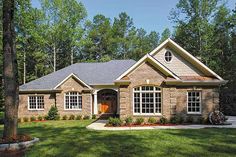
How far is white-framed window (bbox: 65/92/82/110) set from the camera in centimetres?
2700

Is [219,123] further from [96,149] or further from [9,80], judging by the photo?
[9,80]

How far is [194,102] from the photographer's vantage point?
2084 cm

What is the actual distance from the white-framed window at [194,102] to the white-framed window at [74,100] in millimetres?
10988

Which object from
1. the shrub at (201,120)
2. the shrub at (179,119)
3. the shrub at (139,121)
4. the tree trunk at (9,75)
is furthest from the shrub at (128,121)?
the tree trunk at (9,75)

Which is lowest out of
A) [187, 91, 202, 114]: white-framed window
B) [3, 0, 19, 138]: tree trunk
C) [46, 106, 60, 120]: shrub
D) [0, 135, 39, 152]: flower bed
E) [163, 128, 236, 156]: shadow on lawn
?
[46, 106, 60, 120]: shrub

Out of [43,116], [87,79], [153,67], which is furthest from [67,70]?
[153,67]

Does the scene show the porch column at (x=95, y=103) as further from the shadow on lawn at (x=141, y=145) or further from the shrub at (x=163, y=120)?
the shadow on lawn at (x=141, y=145)

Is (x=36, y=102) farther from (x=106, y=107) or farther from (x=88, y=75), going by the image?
(x=106, y=107)

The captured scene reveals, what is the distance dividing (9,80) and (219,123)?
1456cm

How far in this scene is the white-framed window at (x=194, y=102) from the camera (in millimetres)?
20828

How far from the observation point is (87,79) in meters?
28.8

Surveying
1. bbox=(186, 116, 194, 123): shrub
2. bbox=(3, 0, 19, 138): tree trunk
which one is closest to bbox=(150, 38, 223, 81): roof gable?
bbox=(186, 116, 194, 123): shrub

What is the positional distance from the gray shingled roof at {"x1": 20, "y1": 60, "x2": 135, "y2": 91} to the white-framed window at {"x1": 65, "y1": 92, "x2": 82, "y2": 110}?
1.79m

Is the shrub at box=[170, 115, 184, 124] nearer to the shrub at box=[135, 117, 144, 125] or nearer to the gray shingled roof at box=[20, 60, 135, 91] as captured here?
the shrub at box=[135, 117, 144, 125]
